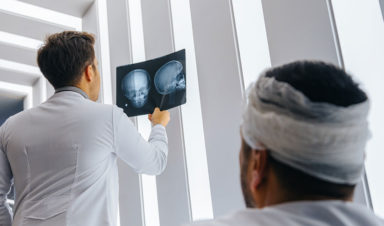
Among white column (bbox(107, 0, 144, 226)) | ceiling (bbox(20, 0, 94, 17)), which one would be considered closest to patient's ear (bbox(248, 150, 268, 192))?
white column (bbox(107, 0, 144, 226))

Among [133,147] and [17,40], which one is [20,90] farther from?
[133,147]

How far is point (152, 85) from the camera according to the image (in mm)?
1991

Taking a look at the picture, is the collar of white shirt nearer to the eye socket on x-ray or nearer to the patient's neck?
the eye socket on x-ray

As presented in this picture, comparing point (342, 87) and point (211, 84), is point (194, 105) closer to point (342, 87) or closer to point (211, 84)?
point (211, 84)

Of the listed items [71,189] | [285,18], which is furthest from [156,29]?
[71,189]

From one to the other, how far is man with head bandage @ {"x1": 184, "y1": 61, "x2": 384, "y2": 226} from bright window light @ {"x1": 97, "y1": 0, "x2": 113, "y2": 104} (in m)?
1.82

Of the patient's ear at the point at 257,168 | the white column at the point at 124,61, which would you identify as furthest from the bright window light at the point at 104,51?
the patient's ear at the point at 257,168

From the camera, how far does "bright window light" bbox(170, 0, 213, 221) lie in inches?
70.3

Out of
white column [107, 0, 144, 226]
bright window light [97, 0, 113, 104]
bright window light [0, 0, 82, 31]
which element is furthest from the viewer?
bright window light [0, 0, 82, 31]

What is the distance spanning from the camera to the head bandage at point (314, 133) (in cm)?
72

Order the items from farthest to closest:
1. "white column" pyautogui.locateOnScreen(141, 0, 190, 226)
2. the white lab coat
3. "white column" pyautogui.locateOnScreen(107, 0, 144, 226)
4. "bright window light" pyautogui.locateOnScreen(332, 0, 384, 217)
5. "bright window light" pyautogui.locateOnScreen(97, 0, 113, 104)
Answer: "bright window light" pyautogui.locateOnScreen(97, 0, 113, 104)
"white column" pyautogui.locateOnScreen(107, 0, 144, 226)
"white column" pyautogui.locateOnScreen(141, 0, 190, 226)
"bright window light" pyautogui.locateOnScreen(332, 0, 384, 217)
the white lab coat

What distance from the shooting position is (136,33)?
2.35 m

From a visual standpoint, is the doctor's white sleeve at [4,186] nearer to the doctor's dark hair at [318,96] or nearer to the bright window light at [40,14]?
the doctor's dark hair at [318,96]

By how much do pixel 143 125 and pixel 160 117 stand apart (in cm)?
34
